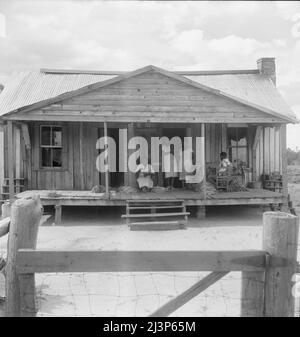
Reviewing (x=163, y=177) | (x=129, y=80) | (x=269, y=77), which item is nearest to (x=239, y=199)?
(x=163, y=177)

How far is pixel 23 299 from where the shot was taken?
308 centimetres

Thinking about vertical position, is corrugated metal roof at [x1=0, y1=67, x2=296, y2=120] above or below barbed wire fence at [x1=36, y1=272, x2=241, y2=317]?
above

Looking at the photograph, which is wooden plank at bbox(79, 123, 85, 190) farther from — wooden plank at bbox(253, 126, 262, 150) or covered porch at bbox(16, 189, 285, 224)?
wooden plank at bbox(253, 126, 262, 150)

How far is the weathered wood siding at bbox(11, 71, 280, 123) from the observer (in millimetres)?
12438

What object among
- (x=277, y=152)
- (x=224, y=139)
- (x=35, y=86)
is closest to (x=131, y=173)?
(x=224, y=139)

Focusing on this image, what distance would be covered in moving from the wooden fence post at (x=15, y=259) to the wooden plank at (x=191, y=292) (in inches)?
37.9

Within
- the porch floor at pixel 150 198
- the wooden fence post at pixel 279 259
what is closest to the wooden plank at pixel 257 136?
the porch floor at pixel 150 198

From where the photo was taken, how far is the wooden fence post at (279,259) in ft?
9.34

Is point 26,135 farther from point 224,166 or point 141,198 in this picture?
point 224,166

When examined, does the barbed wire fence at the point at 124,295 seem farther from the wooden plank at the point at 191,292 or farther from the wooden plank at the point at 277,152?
the wooden plank at the point at 277,152

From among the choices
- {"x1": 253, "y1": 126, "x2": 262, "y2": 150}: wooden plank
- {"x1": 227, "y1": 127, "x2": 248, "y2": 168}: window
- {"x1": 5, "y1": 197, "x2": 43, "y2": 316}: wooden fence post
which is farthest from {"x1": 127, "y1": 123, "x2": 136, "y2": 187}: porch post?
{"x1": 5, "y1": 197, "x2": 43, "y2": 316}: wooden fence post

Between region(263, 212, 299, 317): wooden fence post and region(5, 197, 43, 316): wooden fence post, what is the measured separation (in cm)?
174

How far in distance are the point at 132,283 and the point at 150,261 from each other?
147 inches

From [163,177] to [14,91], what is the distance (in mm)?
7410
